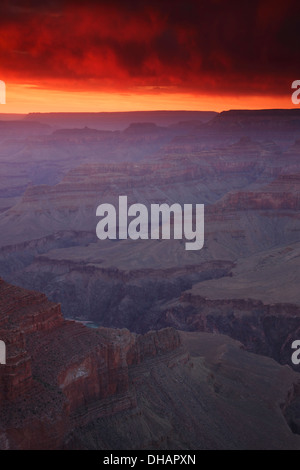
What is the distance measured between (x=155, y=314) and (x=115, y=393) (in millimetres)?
53989

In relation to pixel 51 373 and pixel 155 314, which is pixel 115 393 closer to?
pixel 51 373

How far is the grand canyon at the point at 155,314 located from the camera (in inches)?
1583

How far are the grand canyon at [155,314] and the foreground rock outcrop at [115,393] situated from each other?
0.10 metres

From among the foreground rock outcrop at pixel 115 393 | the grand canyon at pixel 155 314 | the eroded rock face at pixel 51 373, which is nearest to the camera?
the eroded rock face at pixel 51 373

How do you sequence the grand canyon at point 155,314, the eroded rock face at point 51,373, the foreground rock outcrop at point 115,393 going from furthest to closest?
the grand canyon at point 155,314
the foreground rock outcrop at point 115,393
the eroded rock face at point 51,373

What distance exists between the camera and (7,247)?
129875 millimetres

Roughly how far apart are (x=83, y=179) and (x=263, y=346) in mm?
85348

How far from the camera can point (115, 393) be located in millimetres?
43781

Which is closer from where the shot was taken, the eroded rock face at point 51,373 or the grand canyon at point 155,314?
the eroded rock face at point 51,373

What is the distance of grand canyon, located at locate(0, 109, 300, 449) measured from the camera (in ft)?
132

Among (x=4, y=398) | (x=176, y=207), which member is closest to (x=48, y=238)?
(x=176, y=207)

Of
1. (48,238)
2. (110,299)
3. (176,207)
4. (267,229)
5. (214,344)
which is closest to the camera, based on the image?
(214,344)
